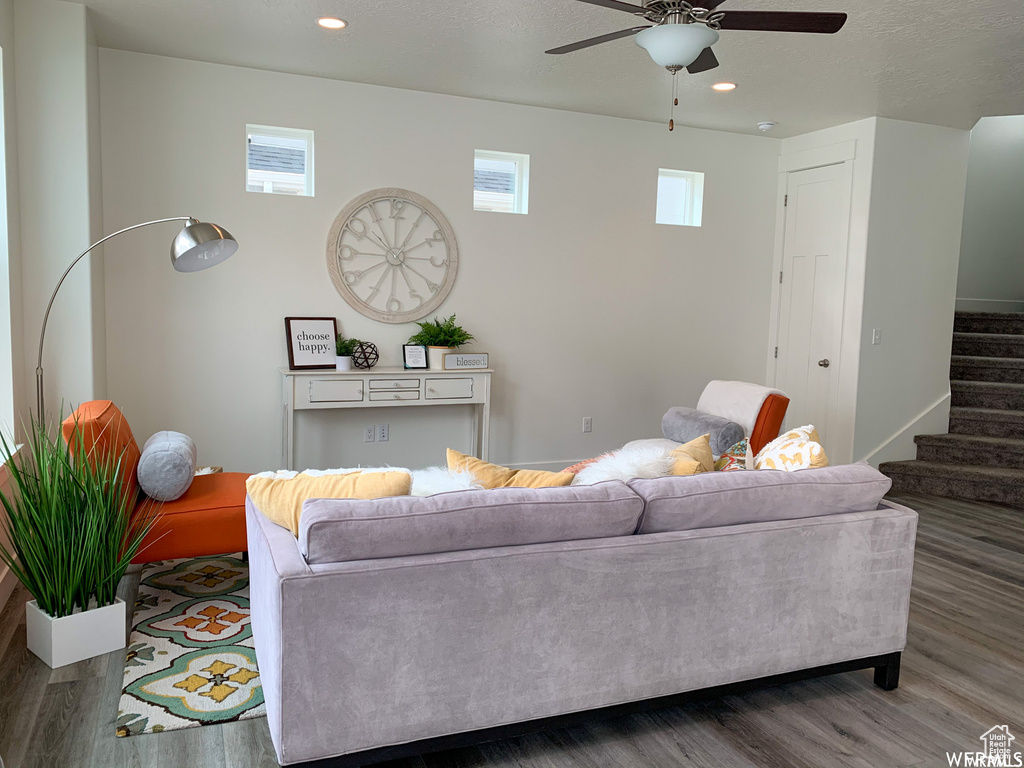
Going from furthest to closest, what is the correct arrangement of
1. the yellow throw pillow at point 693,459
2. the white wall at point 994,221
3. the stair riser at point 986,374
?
the white wall at point 994,221, the stair riser at point 986,374, the yellow throw pillow at point 693,459

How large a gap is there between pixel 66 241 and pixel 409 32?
2021mm

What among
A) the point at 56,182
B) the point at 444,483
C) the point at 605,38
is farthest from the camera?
the point at 56,182

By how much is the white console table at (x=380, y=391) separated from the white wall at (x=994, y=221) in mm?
4998

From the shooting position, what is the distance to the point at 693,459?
2609 millimetres

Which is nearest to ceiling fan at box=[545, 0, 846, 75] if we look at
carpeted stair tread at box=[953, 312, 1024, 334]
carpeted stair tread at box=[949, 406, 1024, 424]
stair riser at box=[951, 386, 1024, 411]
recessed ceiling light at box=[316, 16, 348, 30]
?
recessed ceiling light at box=[316, 16, 348, 30]

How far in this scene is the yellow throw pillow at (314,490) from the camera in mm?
2070

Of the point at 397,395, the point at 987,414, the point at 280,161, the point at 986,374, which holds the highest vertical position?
the point at 280,161

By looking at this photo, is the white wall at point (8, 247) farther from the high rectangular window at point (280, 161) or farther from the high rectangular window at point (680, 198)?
the high rectangular window at point (680, 198)

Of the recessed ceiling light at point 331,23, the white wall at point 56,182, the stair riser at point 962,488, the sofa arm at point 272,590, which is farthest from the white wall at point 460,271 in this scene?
the sofa arm at point 272,590

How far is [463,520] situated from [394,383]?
114 inches

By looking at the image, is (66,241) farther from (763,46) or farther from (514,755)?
(763,46)

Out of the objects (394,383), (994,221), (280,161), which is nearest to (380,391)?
(394,383)

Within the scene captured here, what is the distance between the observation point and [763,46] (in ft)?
12.7

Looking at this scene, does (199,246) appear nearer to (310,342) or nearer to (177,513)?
(177,513)
